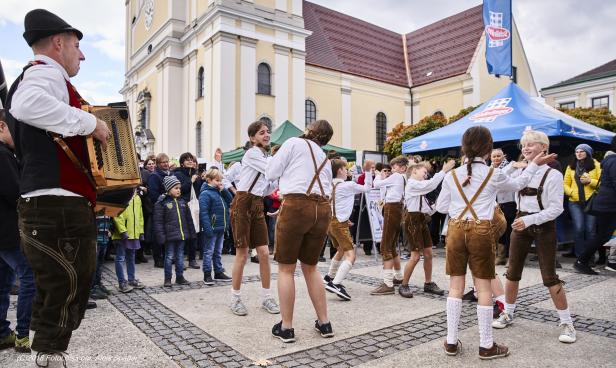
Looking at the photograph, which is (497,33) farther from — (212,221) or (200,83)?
(200,83)

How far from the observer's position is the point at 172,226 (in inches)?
257

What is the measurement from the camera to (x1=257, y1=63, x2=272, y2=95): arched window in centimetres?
2773

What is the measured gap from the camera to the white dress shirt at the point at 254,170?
5.13m

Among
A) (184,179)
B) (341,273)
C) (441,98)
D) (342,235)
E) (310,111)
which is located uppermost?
(441,98)

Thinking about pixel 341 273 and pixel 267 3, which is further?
pixel 267 3

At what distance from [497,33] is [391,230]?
10204 millimetres

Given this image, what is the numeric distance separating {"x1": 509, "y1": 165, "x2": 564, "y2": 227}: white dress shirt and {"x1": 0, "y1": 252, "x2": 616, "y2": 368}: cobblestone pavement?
1.14 m

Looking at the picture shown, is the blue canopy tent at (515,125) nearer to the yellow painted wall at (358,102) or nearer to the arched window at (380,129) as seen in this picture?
the yellow painted wall at (358,102)

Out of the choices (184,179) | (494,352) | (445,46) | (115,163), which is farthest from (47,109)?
(445,46)

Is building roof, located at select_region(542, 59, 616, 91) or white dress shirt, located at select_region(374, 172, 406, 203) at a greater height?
building roof, located at select_region(542, 59, 616, 91)

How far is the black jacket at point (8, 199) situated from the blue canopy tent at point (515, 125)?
822cm

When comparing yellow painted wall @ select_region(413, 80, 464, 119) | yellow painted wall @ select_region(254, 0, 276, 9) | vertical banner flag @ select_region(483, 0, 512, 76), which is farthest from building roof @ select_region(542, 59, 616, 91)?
vertical banner flag @ select_region(483, 0, 512, 76)

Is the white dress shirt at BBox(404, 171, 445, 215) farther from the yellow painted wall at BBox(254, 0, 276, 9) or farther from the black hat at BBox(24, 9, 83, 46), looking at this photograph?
the yellow painted wall at BBox(254, 0, 276, 9)

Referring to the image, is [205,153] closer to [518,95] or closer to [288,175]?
[518,95]
